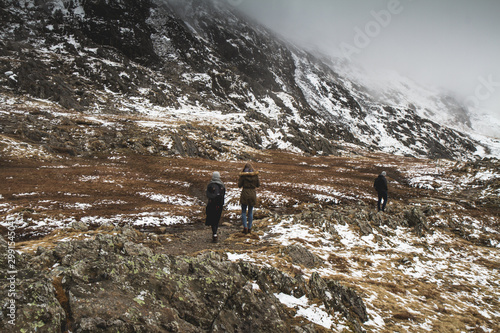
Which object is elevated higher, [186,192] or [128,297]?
[128,297]

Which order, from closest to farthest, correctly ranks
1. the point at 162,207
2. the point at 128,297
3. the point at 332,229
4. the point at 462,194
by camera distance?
the point at 128,297
the point at 332,229
the point at 162,207
the point at 462,194

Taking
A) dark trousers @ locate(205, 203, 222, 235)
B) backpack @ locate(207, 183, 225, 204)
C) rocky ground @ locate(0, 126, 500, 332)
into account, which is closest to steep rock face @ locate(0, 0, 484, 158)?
rocky ground @ locate(0, 126, 500, 332)

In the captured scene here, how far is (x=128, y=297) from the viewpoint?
3.71 metres

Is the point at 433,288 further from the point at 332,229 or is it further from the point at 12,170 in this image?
the point at 12,170

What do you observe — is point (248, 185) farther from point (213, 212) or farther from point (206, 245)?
point (206, 245)

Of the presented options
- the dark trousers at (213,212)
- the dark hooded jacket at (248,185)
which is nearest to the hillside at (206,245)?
the dark trousers at (213,212)

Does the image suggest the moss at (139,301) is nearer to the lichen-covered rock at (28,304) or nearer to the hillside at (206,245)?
the hillside at (206,245)

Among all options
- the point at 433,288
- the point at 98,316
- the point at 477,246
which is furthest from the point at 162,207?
the point at 477,246

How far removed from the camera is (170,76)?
140 metres

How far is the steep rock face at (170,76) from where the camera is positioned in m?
89.4

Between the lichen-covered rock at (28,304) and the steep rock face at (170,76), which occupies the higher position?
the steep rock face at (170,76)

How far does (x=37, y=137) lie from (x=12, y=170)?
2031 cm

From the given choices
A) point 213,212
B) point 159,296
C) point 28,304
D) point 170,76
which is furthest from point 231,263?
point 170,76

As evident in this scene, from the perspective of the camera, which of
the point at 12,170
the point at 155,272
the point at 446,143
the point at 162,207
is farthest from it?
the point at 446,143
